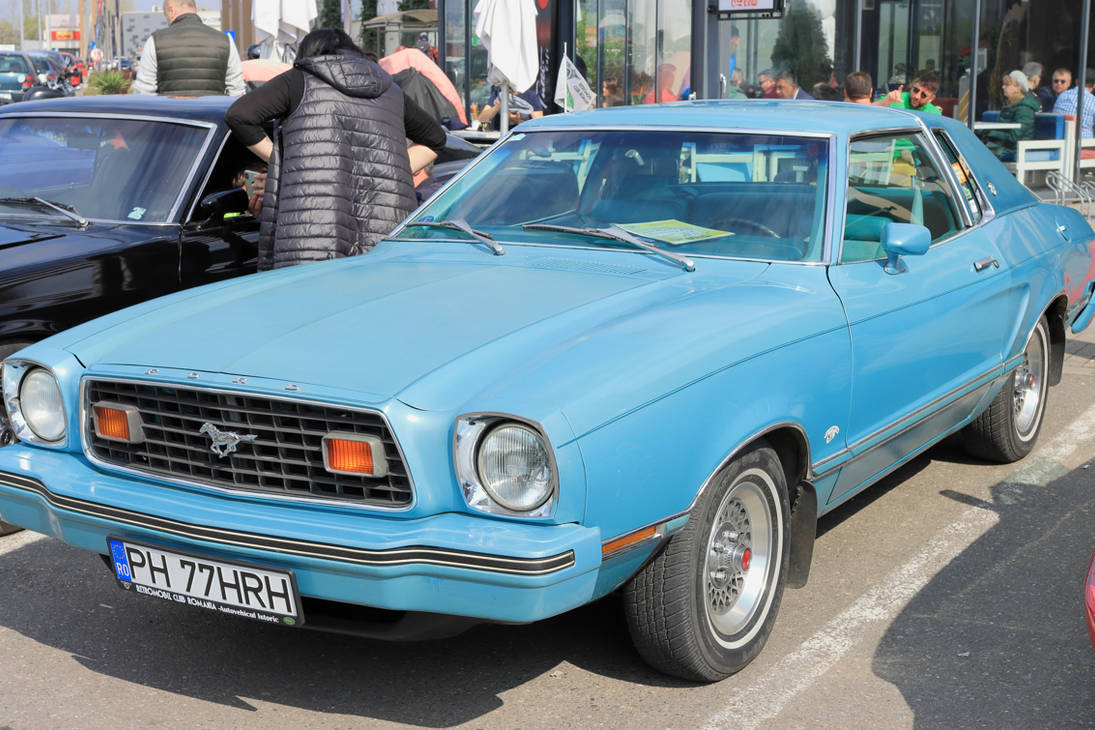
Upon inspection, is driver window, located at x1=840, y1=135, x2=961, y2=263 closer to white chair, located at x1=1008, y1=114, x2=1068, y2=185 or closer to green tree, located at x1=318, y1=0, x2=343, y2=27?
white chair, located at x1=1008, y1=114, x2=1068, y2=185

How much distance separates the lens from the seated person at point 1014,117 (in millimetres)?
14109

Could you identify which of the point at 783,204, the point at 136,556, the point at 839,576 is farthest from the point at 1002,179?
the point at 136,556

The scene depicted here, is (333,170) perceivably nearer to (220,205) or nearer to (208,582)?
(220,205)


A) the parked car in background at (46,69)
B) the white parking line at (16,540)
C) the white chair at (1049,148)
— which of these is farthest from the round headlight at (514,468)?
the parked car in background at (46,69)

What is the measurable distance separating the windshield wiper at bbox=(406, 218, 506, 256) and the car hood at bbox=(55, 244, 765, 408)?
45 millimetres

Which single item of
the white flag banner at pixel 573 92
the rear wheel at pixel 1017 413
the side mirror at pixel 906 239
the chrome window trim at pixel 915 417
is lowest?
the rear wheel at pixel 1017 413

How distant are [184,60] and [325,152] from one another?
9.34ft

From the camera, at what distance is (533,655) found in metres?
3.76

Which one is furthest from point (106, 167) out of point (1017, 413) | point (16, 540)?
point (1017, 413)

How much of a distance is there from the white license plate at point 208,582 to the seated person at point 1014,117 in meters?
12.7

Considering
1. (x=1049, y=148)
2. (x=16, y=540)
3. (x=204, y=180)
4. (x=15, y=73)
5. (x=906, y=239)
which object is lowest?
(x=16, y=540)

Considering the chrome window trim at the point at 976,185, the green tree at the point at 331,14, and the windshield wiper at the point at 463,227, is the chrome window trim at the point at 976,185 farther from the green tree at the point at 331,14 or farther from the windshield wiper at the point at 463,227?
the green tree at the point at 331,14

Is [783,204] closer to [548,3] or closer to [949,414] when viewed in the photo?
[949,414]

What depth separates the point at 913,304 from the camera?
14.0 ft
